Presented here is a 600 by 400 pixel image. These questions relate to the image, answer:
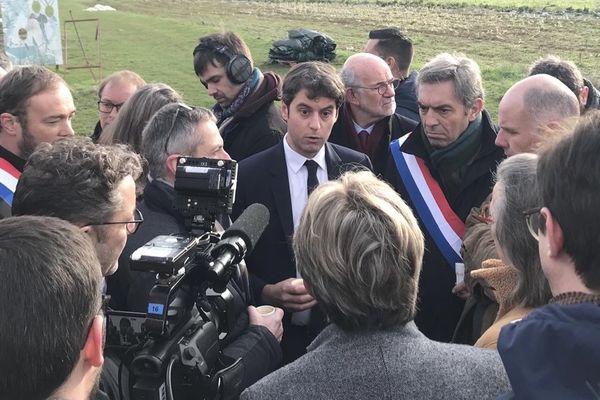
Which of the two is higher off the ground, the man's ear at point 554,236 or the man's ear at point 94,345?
the man's ear at point 554,236

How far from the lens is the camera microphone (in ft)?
8.29

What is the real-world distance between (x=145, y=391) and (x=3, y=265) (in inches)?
26.8

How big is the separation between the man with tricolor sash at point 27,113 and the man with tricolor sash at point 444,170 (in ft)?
7.35

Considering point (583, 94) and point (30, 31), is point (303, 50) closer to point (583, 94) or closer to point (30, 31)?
point (30, 31)

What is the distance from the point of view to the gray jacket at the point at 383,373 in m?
2.13

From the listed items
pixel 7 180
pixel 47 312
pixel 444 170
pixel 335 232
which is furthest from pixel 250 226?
pixel 444 170

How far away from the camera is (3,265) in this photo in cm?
174

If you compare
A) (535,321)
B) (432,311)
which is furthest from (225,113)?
(535,321)

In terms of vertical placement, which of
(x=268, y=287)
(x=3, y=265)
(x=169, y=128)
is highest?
(x=3, y=265)

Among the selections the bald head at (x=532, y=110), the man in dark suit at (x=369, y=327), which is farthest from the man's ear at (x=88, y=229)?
the bald head at (x=532, y=110)

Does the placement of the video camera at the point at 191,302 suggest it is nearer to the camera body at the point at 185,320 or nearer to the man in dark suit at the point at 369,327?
the camera body at the point at 185,320

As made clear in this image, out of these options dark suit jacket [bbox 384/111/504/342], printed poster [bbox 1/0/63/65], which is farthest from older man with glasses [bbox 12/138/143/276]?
printed poster [bbox 1/0/63/65]

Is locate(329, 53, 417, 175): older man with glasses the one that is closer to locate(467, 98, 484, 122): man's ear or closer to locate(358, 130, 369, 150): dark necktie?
locate(358, 130, 369, 150): dark necktie

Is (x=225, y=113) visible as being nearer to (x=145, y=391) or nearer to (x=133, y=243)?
(x=133, y=243)
